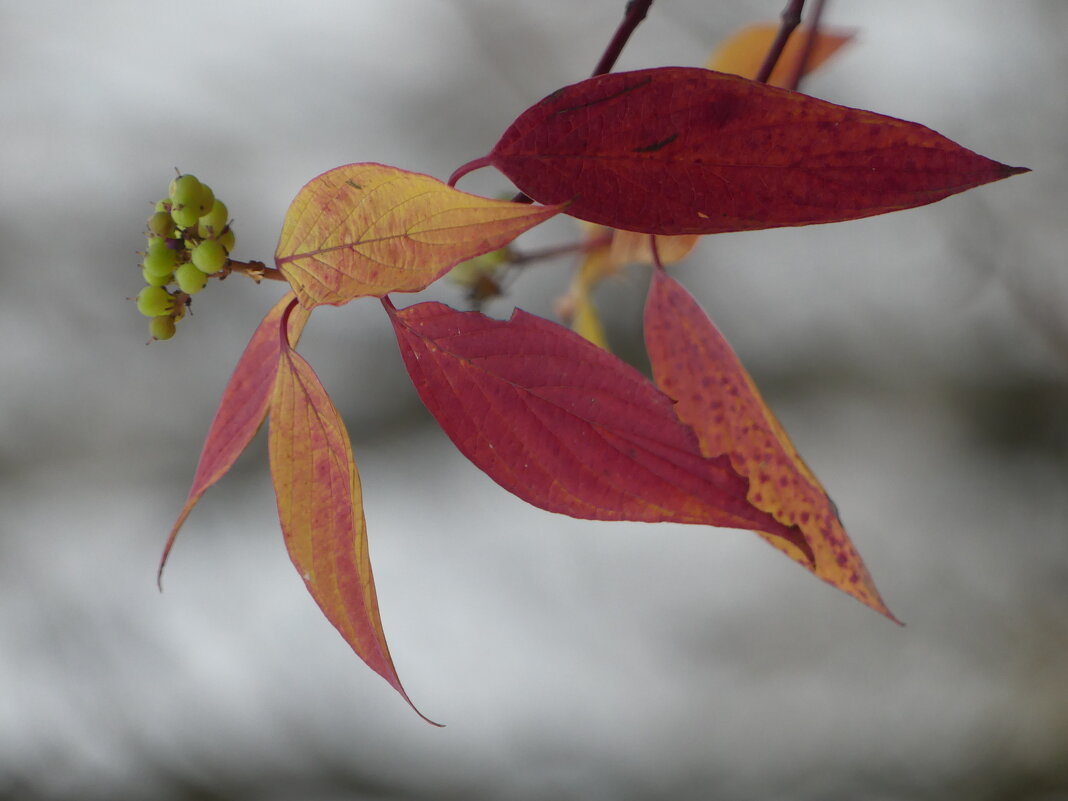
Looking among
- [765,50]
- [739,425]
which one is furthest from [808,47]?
[739,425]

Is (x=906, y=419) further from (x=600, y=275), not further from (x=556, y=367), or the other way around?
(x=556, y=367)

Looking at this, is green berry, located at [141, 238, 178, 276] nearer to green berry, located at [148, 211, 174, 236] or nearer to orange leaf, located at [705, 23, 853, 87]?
green berry, located at [148, 211, 174, 236]

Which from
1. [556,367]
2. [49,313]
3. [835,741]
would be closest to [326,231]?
[556,367]

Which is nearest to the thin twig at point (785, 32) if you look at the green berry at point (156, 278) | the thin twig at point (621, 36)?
the thin twig at point (621, 36)

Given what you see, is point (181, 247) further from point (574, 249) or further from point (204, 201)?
point (574, 249)

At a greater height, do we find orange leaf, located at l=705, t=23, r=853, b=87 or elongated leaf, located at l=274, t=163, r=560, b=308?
orange leaf, located at l=705, t=23, r=853, b=87

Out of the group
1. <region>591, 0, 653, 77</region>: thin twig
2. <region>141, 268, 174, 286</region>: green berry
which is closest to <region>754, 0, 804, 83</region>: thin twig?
<region>591, 0, 653, 77</region>: thin twig
